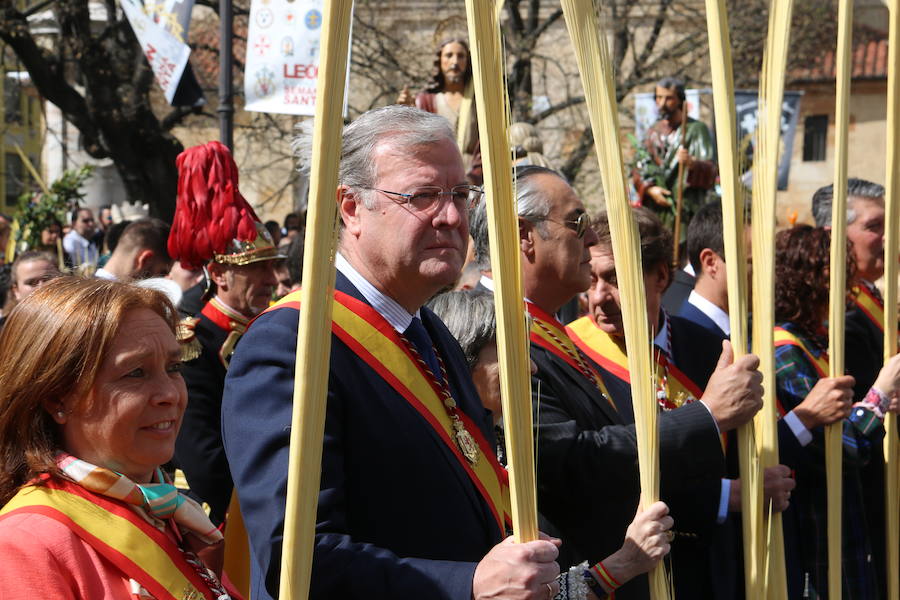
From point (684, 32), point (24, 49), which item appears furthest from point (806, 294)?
point (684, 32)

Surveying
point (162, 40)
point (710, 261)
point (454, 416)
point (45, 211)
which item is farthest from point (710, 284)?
point (45, 211)

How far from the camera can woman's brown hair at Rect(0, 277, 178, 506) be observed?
2.20 m

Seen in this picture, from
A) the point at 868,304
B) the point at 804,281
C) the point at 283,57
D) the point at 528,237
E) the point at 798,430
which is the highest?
the point at 283,57

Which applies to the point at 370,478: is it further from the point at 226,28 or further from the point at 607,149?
the point at 226,28

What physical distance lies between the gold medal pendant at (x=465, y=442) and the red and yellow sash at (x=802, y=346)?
2233 mm

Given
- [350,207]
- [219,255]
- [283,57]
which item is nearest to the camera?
[350,207]

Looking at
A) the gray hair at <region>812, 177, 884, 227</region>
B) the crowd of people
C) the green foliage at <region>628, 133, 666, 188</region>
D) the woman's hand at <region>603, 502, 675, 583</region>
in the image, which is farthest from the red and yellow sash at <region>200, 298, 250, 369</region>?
the green foliage at <region>628, 133, 666, 188</region>

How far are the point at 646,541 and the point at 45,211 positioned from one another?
11.4 m

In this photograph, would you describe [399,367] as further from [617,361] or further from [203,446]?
[203,446]

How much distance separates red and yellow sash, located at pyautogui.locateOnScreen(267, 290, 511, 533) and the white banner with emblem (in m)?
4.59

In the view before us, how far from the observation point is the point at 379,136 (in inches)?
100

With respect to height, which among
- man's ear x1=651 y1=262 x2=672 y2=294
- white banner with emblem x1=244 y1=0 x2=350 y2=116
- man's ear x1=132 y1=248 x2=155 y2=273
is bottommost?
man's ear x1=132 y1=248 x2=155 y2=273

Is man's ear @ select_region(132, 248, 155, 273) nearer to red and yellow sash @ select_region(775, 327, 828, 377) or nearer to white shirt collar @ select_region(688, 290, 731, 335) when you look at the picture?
white shirt collar @ select_region(688, 290, 731, 335)

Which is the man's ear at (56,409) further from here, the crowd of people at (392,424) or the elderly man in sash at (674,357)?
the elderly man in sash at (674,357)
